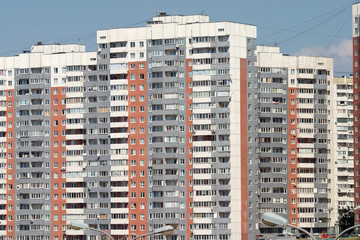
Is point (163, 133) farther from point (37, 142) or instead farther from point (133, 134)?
point (37, 142)

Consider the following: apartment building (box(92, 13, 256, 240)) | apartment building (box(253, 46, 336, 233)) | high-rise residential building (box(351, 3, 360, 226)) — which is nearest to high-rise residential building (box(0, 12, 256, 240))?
apartment building (box(92, 13, 256, 240))

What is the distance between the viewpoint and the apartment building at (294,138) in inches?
7042

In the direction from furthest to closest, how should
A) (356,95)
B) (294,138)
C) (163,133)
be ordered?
(294,138) < (163,133) < (356,95)

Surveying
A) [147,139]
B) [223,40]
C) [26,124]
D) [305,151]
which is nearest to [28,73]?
[26,124]

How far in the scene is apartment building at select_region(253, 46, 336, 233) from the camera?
17888 cm

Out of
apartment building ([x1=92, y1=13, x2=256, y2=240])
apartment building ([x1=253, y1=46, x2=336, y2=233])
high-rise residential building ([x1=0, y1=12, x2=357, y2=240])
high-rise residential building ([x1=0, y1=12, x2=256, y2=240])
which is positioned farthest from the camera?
apartment building ([x1=253, y1=46, x2=336, y2=233])

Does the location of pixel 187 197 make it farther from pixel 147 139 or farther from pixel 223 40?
pixel 223 40

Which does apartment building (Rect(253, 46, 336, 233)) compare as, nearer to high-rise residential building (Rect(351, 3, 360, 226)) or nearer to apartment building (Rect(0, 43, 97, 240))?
high-rise residential building (Rect(351, 3, 360, 226))

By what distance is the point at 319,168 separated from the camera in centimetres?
18962

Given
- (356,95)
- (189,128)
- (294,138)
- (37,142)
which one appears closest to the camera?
(356,95)

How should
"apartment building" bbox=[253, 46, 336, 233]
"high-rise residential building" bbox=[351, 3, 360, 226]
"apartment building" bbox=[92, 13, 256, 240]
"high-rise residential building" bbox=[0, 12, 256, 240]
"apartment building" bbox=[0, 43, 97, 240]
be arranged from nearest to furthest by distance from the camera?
"high-rise residential building" bbox=[351, 3, 360, 226] < "apartment building" bbox=[92, 13, 256, 240] < "high-rise residential building" bbox=[0, 12, 256, 240] < "apartment building" bbox=[0, 43, 97, 240] < "apartment building" bbox=[253, 46, 336, 233]

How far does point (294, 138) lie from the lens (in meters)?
186

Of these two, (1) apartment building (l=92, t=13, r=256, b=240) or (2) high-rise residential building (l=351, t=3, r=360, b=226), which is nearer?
(2) high-rise residential building (l=351, t=3, r=360, b=226)

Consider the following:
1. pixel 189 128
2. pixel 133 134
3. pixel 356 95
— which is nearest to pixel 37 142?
pixel 133 134
